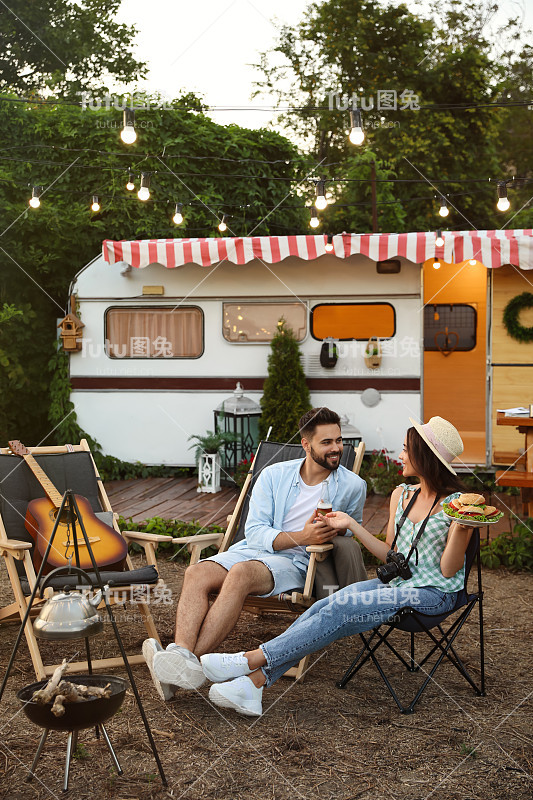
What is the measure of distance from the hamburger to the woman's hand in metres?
0.53

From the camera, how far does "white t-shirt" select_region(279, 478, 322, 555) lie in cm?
411

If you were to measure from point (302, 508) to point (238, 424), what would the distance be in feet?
15.9

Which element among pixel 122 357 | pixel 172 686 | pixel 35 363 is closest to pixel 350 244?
pixel 122 357

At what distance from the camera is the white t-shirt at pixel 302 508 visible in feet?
13.5

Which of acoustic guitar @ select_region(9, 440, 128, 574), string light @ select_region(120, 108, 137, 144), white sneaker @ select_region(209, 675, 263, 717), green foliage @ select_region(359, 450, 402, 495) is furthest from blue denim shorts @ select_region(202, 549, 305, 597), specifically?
green foliage @ select_region(359, 450, 402, 495)

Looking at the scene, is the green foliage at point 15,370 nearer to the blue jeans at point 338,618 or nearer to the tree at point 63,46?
the tree at point 63,46

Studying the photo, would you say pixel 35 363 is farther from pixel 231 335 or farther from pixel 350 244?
pixel 350 244

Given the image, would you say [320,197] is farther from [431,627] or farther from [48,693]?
[48,693]

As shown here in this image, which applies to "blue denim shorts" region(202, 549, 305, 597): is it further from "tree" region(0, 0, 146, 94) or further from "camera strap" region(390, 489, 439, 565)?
"tree" region(0, 0, 146, 94)

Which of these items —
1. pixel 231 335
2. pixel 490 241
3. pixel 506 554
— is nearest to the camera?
pixel 506 554

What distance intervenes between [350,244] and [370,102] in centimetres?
1314

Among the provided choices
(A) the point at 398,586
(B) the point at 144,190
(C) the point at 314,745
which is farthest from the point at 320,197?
(C) the point at 314,745

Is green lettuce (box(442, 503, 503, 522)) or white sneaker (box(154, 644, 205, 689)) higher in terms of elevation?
green lettuce (box(442, 503, 503, 522))

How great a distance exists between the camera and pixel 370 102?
19.8 m
